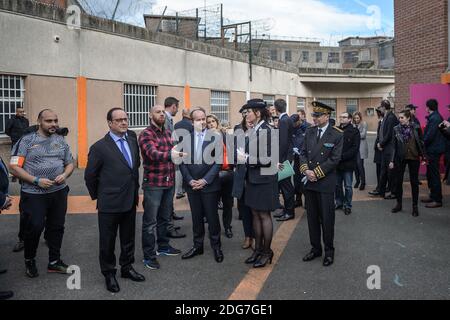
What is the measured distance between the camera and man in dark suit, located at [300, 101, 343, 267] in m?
4.84

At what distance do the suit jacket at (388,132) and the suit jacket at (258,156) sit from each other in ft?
14.0

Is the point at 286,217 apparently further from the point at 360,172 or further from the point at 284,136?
the point at 360,172

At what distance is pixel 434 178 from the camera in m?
7.41

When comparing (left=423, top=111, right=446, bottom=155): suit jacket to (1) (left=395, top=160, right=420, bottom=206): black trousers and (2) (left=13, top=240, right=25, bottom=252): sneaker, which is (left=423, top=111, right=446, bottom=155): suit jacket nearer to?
(1) (left=395, top=160, right=420, bottom=206): black trousers

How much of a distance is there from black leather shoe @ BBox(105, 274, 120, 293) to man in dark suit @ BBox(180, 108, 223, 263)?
106 cm

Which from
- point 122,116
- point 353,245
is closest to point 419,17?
point 353,245

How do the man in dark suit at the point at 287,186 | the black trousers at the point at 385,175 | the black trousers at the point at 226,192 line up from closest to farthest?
1. the black trousers at the point at 226,192
2. the man in dark suit at the point at 287,186
3. the black trousers at the point at 385,175

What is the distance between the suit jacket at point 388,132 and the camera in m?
8.02

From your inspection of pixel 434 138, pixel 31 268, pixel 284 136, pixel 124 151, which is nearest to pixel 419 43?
pixel 434 138

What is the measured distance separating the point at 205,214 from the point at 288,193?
2113 millimetres

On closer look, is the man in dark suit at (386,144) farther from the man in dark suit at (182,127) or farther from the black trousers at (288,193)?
the man in dark suit at (182,127)

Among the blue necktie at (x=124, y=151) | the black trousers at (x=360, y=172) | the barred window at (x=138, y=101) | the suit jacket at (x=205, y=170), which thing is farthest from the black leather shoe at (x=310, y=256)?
the barred window at (x=138, y=101)
